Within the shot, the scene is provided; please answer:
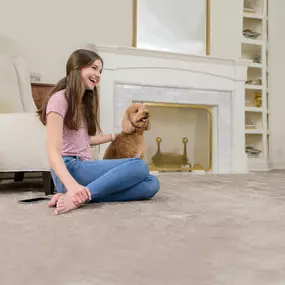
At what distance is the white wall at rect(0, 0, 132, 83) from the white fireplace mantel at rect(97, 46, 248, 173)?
1.01 feet

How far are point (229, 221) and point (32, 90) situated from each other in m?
2.04

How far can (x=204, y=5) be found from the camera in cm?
371

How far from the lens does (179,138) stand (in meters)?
3.56

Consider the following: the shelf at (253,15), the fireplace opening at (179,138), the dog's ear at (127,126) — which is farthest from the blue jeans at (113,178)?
the shelf at (253,15)

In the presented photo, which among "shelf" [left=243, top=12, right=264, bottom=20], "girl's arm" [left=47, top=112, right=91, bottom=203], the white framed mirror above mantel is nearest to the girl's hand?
"girl's arm" [left=47, top=112, right=91, bottom=203]

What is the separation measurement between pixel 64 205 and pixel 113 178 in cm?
22

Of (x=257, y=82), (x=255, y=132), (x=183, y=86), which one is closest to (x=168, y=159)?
(x=183, y=86)

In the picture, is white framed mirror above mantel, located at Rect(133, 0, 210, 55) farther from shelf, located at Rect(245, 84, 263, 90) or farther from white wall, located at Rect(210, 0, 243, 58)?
shelf, located at Rect(245, 84, 263, 90)

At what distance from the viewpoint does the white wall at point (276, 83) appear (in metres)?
4.23

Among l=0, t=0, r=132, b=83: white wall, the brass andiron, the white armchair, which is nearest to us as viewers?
the white armchair

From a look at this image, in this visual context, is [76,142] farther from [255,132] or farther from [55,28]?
[255,132]

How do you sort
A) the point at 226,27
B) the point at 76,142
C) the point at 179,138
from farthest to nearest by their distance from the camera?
the point at 226,27 < the point at 179,138 < the point at 76,142

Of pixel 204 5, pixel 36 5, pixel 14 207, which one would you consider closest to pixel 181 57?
pixel 204 5

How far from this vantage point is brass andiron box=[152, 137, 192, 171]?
11.3 feet
